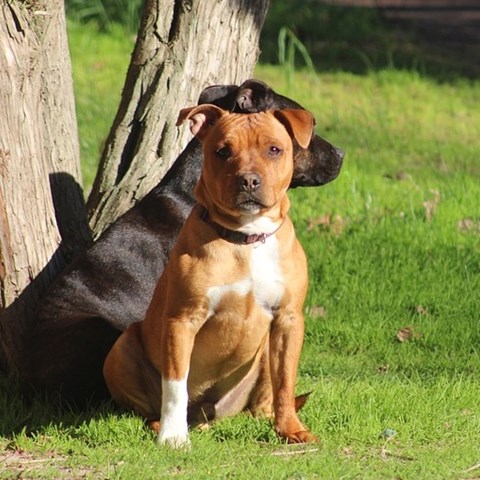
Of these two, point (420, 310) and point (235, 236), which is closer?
point (235, 236)

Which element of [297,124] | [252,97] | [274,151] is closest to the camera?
[274,151]

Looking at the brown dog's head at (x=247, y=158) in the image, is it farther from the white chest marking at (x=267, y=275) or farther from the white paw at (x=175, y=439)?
the white paw at (x=175, y=439)

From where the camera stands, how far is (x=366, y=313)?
7086mm

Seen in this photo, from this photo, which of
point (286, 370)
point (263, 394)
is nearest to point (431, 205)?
point (263, 394)

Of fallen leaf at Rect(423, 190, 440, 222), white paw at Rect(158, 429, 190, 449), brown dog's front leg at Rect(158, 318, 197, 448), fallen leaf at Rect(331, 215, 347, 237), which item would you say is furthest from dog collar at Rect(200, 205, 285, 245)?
fallen leaf at Rect(423, 190, 440, 222)

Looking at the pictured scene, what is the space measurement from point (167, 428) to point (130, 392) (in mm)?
497

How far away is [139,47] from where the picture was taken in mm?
6766

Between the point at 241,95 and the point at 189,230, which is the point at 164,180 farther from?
the point at 189,230

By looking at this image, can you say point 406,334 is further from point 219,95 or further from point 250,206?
point 250,206

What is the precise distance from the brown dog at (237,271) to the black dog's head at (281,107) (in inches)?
32.2

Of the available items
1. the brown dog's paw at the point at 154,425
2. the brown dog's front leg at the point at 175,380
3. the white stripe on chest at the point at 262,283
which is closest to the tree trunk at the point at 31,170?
the brown dog's paw at the point at 154,425

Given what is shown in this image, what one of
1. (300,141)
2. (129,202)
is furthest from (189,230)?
(129,202)

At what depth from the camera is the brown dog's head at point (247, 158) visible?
477 cm

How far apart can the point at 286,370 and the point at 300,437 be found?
0.93ft
